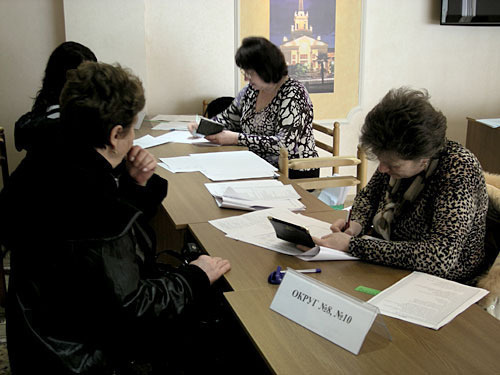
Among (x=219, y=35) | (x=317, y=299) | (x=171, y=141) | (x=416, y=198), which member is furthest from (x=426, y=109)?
(x=219, y=35)

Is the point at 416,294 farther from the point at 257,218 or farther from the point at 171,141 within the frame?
the point at 171,141

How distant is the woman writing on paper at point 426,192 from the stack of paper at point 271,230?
66mm

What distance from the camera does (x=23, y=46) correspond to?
3.88m

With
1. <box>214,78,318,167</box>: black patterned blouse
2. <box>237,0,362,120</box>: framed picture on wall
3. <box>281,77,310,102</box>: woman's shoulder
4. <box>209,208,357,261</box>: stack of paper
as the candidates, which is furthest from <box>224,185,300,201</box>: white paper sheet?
<box>237,0,362,120</box>: framed picture on wall

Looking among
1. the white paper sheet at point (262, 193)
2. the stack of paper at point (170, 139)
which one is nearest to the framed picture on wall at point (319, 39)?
the stack of paper at point (170, 139)

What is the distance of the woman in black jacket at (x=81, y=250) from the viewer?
128 centimetres

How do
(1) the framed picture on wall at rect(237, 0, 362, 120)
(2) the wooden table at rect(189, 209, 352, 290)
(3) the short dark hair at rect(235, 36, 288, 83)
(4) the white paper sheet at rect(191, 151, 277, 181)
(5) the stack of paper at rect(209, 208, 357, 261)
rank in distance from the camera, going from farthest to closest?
1. (1) the framed picture on wall at rect(237, 0, 362, 120)
2. (3) the short dark hair at rect(235, 36, 288, 83)
3. (4) the white paper sheet at rect(191, 151, 277, 181)
4. (5) the stack of paper at rect(209, 208, 357, 261)
5. (2) the wooden table at rect(189, 209, 352, 290)

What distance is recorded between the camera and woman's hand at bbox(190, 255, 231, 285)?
155 cm

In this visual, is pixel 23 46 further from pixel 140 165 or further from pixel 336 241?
pixel 336 241

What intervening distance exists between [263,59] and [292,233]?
154 centimetres

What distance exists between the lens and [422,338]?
4.03 ft

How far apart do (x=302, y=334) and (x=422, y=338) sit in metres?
0.27

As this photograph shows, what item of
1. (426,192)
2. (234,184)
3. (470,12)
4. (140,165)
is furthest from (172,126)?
(470,12)

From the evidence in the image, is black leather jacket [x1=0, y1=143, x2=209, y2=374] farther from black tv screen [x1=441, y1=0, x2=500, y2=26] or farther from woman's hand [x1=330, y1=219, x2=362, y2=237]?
black tv screen [x1=441, y1=0, x2=500, y2=26]
